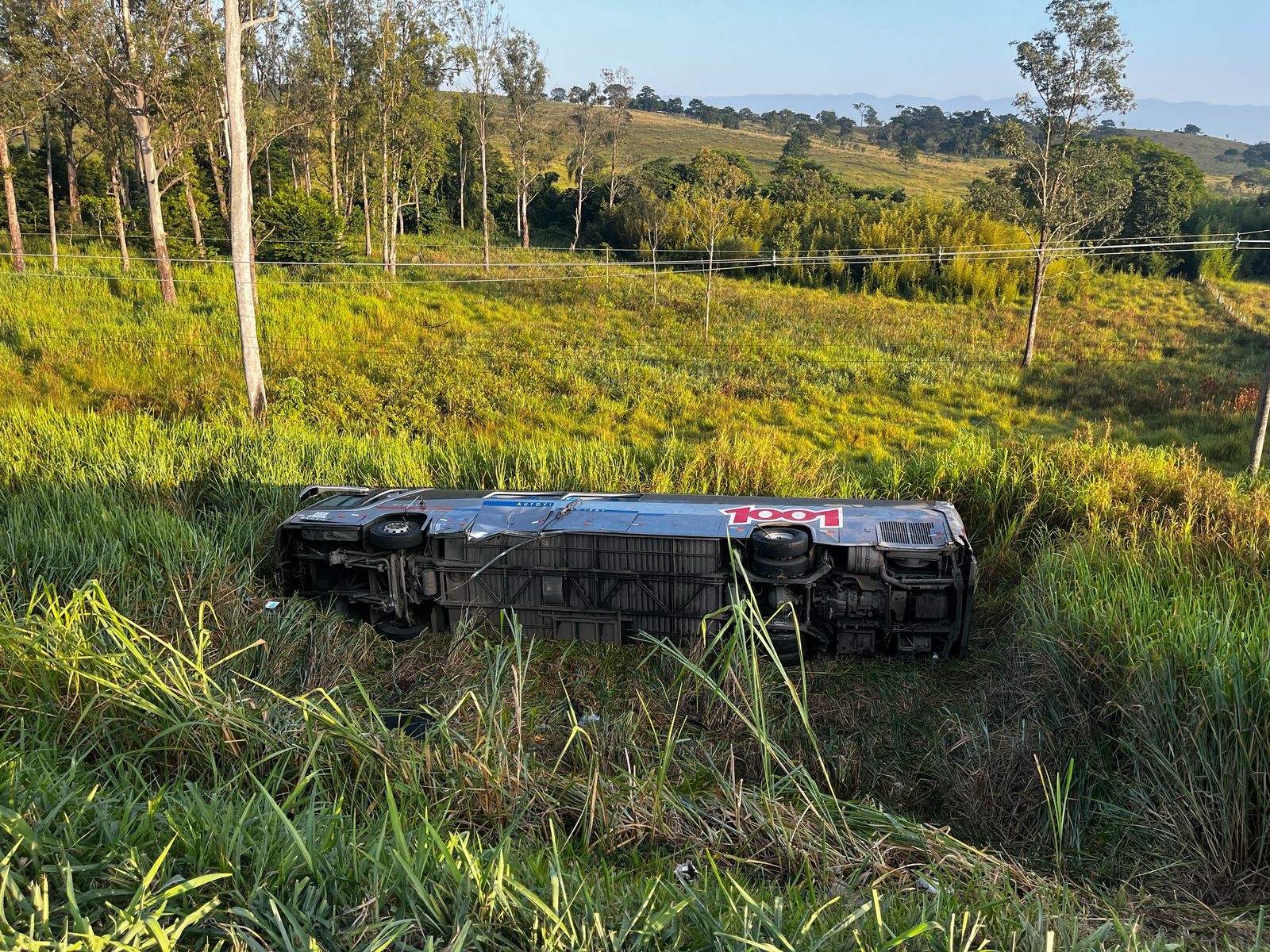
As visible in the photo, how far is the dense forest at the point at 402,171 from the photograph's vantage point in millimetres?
19656

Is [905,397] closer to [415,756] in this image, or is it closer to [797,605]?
[797,605]

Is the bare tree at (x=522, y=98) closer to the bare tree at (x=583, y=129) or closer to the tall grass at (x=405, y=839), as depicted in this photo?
the bare tree at (x=583, y=129)

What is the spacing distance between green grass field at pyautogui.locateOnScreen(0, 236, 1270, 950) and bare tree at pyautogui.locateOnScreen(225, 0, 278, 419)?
142 cm

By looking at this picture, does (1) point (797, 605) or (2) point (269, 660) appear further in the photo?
(1) point (797, 605)

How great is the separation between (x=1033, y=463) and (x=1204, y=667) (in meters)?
4.83

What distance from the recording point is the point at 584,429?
15.0m

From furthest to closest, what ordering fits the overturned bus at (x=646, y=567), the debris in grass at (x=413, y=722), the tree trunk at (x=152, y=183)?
the tree trunk at (x=152, y=183), the overturned bus at (x=646, y=567), the debris in grass at (x=413, y=722)

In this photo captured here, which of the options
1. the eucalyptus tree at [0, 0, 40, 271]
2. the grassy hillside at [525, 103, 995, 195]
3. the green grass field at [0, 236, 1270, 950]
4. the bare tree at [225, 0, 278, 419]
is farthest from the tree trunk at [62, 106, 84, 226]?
the grassy hillside at [525, 103, 995, 195]

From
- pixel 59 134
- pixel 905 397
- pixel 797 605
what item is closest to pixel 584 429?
pixel 905 397

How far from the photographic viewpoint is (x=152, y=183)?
1922 centimetres

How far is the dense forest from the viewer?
19656 mm

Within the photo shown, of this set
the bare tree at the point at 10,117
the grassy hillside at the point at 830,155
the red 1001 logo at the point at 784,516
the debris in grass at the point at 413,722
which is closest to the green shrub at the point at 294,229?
the bare tree at the point at 10,117

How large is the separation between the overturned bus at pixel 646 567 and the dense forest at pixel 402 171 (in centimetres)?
1366

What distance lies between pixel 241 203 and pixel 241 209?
0.30 feet
